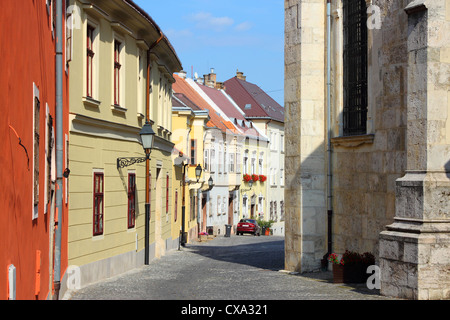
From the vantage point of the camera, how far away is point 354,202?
57.4 ft

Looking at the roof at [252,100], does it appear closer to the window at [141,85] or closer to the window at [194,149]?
the window at [194,149]

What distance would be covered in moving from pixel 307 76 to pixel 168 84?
11.4 m

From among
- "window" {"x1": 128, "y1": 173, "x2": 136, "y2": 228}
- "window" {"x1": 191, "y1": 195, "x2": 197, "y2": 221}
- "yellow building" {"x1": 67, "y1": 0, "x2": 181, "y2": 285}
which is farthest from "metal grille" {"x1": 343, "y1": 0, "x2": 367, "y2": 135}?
"window" {"x1": 191, "y1": 195, "x2": 197, "y2": 221}

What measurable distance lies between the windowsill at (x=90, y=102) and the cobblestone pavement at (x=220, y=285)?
159 inches

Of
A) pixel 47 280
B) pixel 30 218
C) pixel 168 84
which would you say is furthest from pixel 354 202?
pixel 168 84

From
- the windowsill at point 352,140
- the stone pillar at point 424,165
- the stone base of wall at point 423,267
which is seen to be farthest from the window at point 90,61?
the stone base of wall at point 423,267

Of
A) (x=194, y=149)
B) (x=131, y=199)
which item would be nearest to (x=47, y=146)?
(x=131, y=199)

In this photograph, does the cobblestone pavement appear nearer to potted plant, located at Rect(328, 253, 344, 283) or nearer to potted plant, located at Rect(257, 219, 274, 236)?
potted plant, located at Rect(328, 253, 344, 283)

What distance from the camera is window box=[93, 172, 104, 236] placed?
650 inches

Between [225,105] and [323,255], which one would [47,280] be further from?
[225,105]

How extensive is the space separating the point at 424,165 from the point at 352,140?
5.06 metres

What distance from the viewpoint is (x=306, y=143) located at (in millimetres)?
19266

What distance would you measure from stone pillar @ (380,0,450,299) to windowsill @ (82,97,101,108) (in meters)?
7.11

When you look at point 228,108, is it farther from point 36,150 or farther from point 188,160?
point 36,150
